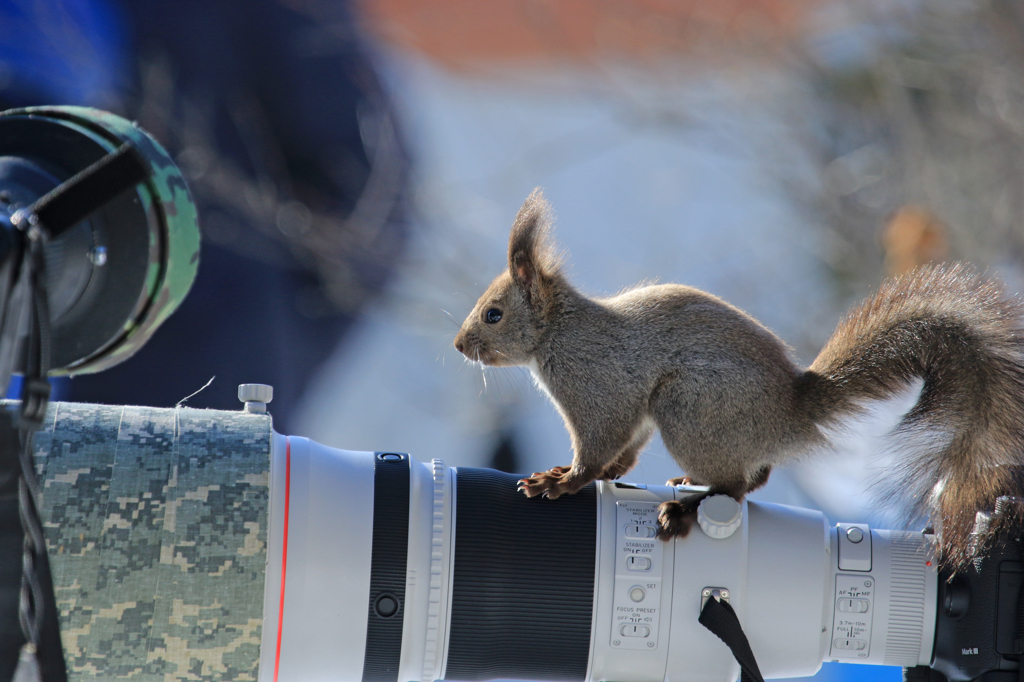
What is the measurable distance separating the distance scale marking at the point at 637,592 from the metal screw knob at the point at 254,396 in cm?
51

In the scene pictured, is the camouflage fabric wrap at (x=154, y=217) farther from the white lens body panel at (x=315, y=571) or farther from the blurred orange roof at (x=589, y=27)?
the blurred orange roof at (x=589, y=27)

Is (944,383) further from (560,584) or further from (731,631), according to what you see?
(560,584)

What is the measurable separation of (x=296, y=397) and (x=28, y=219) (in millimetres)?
2915

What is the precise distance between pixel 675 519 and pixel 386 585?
38 cm

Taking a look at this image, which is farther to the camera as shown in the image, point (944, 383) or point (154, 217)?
point (944, 383)

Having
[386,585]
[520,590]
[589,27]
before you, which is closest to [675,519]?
[520,590]

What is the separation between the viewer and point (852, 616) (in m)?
1.30

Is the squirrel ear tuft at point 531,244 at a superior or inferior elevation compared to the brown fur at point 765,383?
superior

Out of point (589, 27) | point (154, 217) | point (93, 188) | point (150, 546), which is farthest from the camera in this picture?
point (589, 27)

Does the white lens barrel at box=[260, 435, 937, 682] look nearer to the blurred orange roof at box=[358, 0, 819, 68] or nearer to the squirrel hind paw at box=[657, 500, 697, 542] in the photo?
the squirrel hind paw at box=[657, 500, 697, 542]

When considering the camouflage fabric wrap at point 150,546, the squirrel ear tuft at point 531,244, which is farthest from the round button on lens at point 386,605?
the squirrel ear tuft at point 531,244

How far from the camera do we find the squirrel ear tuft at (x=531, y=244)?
1449mm

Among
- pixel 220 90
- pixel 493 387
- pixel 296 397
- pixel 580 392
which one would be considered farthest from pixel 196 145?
pixel 580 392

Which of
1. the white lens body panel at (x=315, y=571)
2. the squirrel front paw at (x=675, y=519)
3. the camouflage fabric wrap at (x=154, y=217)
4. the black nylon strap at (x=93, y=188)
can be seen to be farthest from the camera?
the squirrel front paw at (x=675, y=519)
